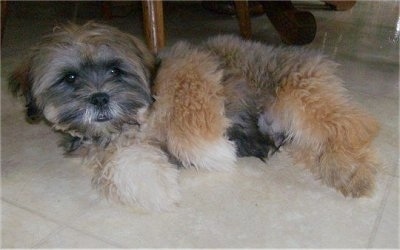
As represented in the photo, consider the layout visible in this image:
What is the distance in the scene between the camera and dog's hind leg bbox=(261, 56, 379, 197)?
4.16ft

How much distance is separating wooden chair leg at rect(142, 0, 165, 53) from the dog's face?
0.30m

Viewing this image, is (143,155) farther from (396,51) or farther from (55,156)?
(396,51)

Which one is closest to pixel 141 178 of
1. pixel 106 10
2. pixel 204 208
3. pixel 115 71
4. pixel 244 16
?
pixel 204 208

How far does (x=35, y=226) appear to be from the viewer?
3.82 ft

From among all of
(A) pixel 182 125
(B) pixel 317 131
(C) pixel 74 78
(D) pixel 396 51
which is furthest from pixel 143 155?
(D) pixel 396 51

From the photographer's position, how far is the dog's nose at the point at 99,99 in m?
1.22

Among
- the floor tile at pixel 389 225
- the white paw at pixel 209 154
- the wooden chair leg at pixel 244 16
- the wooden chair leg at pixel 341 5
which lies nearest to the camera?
the floor tile at pixel 389 225

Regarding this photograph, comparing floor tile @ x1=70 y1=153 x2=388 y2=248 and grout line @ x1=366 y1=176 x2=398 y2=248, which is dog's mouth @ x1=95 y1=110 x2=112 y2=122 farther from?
grout line @ x1=366 y1=176 x2=398 y2=248

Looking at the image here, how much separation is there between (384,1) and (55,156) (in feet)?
8.71

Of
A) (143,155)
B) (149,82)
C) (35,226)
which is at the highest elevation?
(149,82)

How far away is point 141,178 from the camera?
1.25 metres

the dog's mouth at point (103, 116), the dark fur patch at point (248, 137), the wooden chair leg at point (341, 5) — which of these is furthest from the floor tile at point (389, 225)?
the wooden chair leg at point (341, 5)

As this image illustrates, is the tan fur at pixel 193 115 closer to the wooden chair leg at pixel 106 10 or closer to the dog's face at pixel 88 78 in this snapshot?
the dog's face at pixel 88 78

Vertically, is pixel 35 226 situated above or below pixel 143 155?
below
